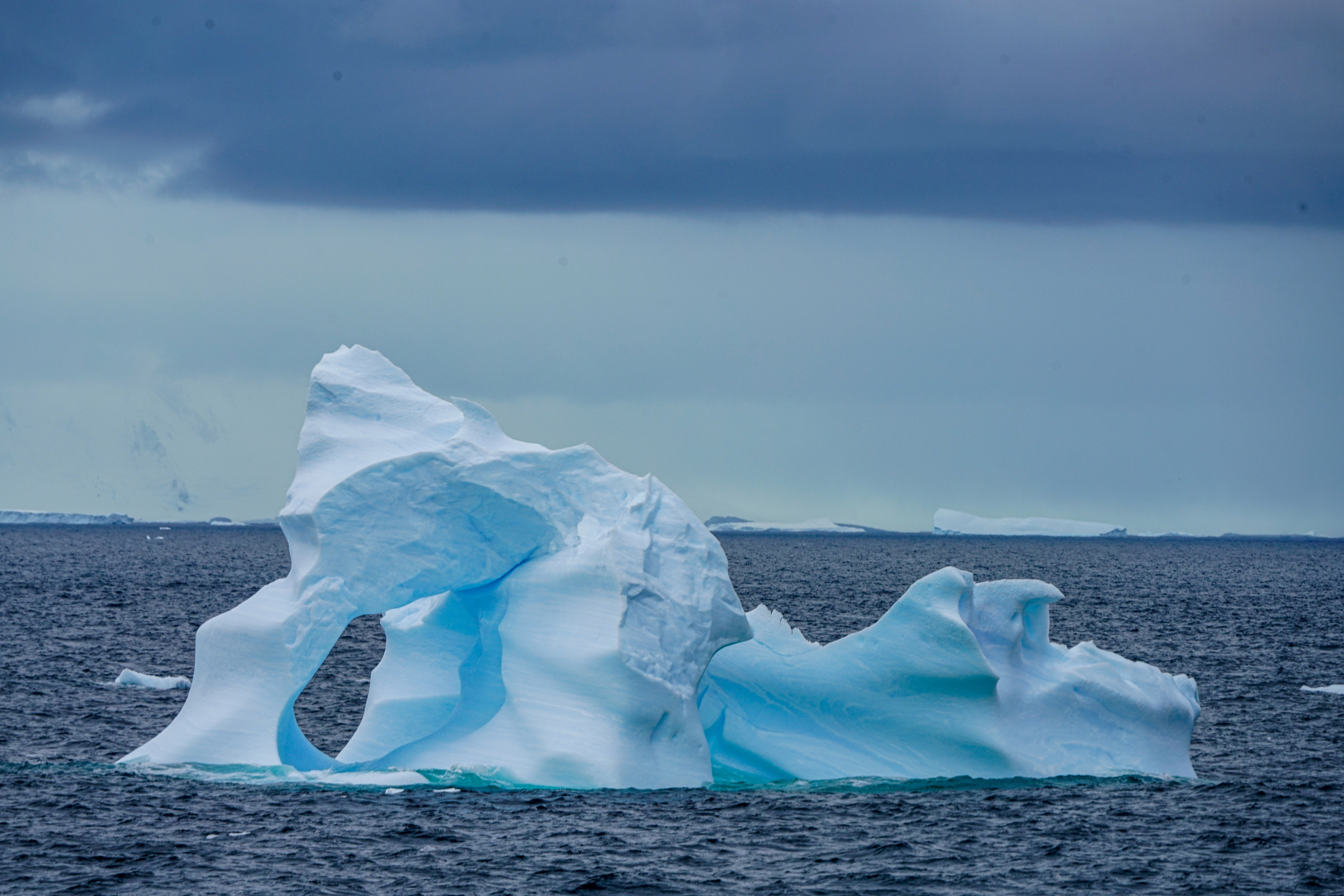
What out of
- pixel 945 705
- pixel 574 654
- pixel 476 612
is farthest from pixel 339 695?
pixel 945 705

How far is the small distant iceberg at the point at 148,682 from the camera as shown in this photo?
29.9m

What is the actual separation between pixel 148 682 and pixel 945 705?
686 inches

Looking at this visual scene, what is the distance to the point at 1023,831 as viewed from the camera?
18375 mm

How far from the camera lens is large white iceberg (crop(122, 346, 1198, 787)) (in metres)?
19.0

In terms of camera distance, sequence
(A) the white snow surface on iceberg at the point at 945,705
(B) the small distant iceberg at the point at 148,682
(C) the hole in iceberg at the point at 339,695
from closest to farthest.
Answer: (A) the white snow surface on iceberg at the point at 945,705, (C) the hole in iceberg at the point at 339,695, (B) the small distant iceberg at the point at 148,682

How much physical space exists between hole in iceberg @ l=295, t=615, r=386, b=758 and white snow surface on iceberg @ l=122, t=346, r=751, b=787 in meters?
3.36

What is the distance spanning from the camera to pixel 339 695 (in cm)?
3041

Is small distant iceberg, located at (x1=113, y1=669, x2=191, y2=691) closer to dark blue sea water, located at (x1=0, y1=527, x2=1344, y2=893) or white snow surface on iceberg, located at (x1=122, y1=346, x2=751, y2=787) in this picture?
dark blue sea water, located at (x1=0, y1=527, x2=1344, y2=893)

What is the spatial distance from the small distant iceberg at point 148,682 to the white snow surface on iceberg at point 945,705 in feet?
46.1

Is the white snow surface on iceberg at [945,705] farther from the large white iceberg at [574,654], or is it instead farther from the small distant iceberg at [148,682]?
the small distant iceberg at [148,682]

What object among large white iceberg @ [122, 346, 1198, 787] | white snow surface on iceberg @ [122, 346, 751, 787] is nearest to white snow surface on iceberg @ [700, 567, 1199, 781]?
large white iceberg @ [122, 346, 1198, 787]

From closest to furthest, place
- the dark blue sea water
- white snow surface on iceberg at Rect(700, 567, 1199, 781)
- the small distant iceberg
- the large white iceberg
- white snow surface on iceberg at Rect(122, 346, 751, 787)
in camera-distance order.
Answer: the dark blue sea water → white snow surface on iceberg at Rect(122, 346, 751, 787) → the large white iceberg → white snow surface on iceberg at Rect(700, 567, 1199, 781) → the small distant iceberg

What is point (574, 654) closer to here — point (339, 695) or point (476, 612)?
point (476, 612)

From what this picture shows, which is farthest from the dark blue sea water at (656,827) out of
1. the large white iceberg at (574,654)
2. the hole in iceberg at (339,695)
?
the large white iceberg at (574,654)
